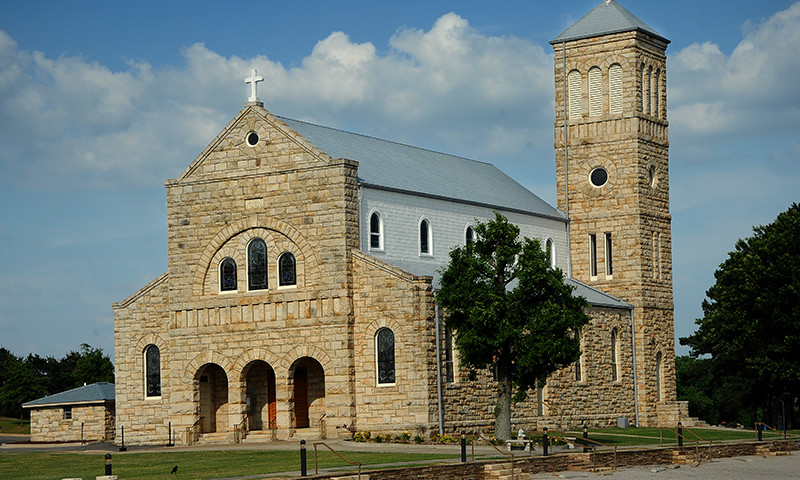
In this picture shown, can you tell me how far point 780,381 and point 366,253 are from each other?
Answer: 87.1ft

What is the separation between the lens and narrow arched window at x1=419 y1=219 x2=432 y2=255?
55.4 m

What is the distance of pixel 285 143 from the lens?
52156mm

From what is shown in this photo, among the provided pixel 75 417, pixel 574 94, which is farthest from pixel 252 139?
pixel 574 94

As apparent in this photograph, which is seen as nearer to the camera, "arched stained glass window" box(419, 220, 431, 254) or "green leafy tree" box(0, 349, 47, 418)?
"arched stained glass window" box(419, 220, 431, 254)

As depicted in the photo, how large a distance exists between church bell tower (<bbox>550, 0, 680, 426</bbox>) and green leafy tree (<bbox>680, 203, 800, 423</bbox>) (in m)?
3.12

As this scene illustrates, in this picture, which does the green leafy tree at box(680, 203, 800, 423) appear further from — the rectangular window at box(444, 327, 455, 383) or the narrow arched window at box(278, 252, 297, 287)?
the narrow arched window at box(278, 252, 297, 287)

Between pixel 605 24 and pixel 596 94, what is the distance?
3.70 metres

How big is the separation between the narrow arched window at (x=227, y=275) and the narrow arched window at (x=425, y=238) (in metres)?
8.31

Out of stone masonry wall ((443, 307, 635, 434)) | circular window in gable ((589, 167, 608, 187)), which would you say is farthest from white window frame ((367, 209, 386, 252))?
circular window in gable ((589, 167, 608, 187))

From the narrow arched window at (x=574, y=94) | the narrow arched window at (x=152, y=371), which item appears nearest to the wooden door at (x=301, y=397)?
the narrow arched window at (x=152, y=371)

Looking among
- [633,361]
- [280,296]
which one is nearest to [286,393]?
[280,296]

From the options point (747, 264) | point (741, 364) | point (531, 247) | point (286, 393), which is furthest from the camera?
point (741, 364)

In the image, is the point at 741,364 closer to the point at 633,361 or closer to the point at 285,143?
the point at 633,361

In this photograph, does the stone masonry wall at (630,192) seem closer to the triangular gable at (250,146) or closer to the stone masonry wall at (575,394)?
the stone masonry wall at (575,394)
